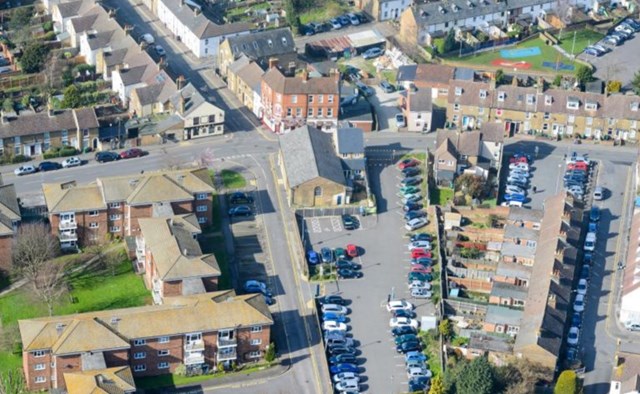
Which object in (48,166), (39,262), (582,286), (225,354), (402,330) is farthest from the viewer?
(48,166)

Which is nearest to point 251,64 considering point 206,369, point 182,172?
point 182,172

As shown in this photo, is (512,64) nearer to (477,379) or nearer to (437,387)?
(437,387)

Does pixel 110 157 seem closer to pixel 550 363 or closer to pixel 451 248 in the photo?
pixel 451 248

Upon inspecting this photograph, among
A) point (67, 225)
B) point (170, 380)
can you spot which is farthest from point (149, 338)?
point (67, 225)

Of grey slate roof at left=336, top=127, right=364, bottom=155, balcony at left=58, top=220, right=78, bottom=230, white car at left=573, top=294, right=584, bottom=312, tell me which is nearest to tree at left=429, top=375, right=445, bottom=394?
white car at left=573, top=294, right=584, bottom=312

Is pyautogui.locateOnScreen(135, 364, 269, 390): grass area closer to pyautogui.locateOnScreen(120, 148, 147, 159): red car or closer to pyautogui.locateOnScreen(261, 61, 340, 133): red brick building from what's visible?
pyautogui.locateOnScreen(120, 148, 147, 159): red car

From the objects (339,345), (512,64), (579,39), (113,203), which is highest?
(579,39)
